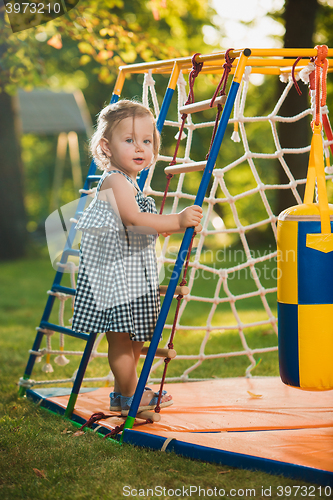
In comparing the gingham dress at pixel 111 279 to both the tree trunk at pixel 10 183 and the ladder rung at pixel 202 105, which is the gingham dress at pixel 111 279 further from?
the tree trunk at pixel 10 183

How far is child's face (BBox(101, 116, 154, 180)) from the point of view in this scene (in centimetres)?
217

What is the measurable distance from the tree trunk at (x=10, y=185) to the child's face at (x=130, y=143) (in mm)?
7695

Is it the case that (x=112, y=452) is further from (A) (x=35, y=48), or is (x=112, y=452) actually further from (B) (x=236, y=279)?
(B) (x=236, y=279)

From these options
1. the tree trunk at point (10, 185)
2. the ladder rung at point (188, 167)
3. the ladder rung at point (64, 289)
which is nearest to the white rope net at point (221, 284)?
the ladder rung at point (64, 289)

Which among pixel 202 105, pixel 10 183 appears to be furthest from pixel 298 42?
pixel 10 183

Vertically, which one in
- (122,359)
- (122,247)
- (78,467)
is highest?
(122,247)

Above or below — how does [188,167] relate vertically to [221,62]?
below

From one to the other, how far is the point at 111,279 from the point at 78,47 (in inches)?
300

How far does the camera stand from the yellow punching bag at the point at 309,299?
1940mm

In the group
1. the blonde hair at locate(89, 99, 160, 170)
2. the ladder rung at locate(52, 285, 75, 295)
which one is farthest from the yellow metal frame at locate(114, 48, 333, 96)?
the ladder rung at locate(52, 285, 75, 295)

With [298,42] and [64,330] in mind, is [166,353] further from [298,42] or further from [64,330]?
[298,42]

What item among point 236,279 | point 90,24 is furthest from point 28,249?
point 90,24

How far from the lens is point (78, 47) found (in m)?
8.74

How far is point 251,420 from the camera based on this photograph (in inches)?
88.3
